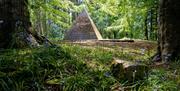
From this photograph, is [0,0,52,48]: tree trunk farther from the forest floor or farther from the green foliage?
the green foliage

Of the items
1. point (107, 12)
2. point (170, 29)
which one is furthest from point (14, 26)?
point (107, 12)

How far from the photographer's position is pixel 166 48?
5.83 meters

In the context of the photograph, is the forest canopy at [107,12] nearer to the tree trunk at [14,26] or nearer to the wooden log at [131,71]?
the tree trunk at [14,26]

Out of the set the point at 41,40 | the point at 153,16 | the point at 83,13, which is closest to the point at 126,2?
the point at 153,16

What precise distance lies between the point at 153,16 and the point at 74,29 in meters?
5.97

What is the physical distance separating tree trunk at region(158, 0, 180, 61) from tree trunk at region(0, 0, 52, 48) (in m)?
2.45

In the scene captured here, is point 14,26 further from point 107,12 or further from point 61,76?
point 107,12

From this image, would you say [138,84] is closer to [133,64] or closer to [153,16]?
[133,64]

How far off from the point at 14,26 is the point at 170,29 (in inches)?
115

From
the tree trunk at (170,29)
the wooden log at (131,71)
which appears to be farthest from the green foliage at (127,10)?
the wooden log at (131,71)

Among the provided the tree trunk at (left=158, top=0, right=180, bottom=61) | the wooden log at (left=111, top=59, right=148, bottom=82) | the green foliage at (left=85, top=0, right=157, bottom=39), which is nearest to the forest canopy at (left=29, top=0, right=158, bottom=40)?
the green foliage at (left=85, top=0, right=157, bottom=39)

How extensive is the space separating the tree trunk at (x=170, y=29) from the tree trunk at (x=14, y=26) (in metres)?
2.45

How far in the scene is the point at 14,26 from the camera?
6.00m

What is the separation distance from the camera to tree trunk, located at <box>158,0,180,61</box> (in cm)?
571
